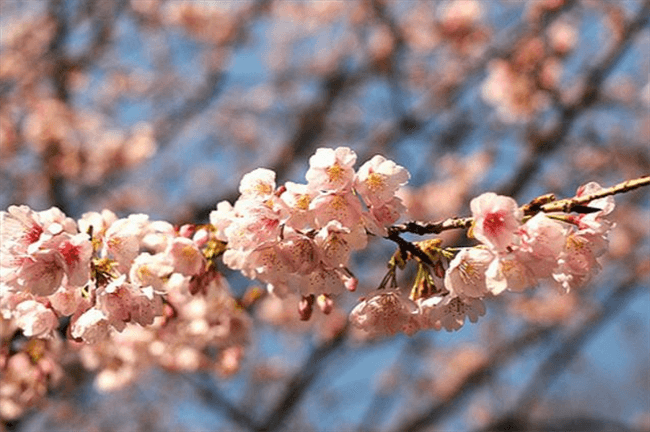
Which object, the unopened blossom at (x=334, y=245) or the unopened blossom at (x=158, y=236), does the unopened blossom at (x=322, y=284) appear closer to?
the unopened blossom at (x=334, y=245)

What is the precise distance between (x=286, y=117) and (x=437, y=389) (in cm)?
247

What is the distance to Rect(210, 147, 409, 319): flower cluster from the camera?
137cm

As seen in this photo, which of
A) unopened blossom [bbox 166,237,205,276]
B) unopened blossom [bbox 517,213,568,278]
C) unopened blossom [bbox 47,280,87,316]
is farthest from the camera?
unopened blossom [bbox 166,237,205,276]

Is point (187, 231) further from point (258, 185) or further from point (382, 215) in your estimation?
point (382, 215)

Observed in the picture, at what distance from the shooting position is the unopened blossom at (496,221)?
51.3 inches

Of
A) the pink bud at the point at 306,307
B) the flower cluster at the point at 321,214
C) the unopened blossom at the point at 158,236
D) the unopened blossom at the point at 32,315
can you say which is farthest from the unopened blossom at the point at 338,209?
the unopened blossom at the point at 32,315

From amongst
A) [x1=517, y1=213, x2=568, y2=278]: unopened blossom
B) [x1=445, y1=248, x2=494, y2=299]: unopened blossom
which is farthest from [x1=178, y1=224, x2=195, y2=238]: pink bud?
[x1=517, y1=213, x2=568, y2=278]: unopened blossom

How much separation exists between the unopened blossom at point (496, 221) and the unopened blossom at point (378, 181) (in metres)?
0.16

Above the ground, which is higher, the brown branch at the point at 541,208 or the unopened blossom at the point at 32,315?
the brown branch at the point at 541,208

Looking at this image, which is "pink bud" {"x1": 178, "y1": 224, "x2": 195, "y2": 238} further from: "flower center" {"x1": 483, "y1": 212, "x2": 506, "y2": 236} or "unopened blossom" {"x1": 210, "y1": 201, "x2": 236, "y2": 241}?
"flower center" {"x1": 483, "y1": 212, "x2": 506, "y2": 236}

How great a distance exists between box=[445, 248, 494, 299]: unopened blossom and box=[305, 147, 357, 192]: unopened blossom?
24 centimetres

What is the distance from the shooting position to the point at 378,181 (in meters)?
1.41

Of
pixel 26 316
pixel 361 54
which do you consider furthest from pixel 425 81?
pixel 26 316

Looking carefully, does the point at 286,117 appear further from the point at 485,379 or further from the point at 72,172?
the point at 485,379
